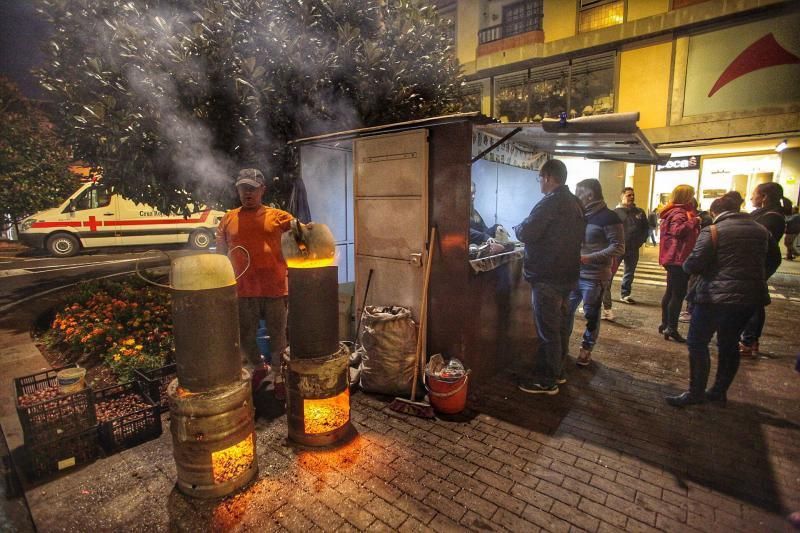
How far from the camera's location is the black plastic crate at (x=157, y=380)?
13.3ft

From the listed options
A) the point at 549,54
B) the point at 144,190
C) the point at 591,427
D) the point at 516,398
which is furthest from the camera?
the point at 549,54

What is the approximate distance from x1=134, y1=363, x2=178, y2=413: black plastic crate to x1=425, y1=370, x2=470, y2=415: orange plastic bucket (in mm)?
2538

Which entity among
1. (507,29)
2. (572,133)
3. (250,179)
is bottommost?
(250,179)

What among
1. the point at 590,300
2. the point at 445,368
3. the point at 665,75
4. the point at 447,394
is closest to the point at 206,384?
the point at 447,394

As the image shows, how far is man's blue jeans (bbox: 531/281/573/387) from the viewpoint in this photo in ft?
15.2

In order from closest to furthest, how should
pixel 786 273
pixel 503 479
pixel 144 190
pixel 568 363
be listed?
pixel 503 479, pixel 568 363, pixel 144 190, pixel 786 273

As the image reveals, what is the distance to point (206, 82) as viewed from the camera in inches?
227

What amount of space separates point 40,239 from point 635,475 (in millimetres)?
20026

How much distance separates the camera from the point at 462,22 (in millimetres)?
20156

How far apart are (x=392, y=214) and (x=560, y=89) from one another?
16.2 m

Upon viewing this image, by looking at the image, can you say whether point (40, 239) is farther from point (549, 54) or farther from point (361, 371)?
point (549, 54)

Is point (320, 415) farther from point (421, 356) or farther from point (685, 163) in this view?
point (685, 163)

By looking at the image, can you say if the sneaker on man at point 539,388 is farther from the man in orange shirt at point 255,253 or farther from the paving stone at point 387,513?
the man in orange shirt at point 255,253

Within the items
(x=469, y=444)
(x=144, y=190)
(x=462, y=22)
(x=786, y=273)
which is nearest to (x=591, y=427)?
(x=469, y=444)
